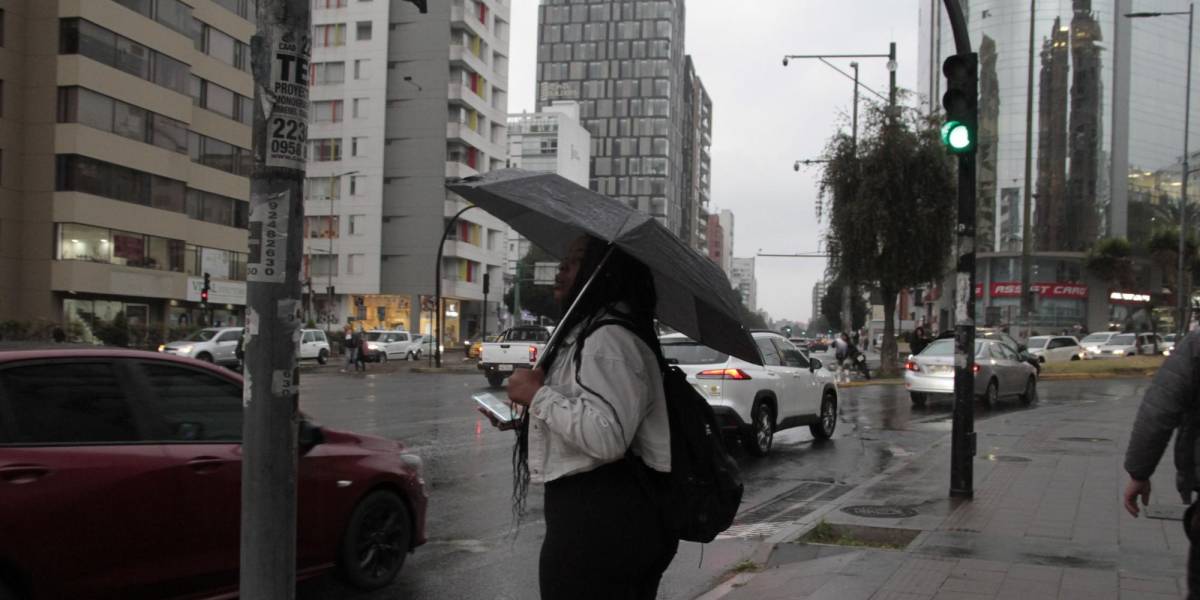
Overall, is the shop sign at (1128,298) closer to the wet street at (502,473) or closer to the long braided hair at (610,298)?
the wet street at (502,473)

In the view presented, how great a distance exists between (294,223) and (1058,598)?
4.58m

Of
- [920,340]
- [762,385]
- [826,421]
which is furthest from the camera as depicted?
[920,340]

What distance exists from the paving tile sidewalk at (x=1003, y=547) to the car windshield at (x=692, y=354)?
8.51 feet

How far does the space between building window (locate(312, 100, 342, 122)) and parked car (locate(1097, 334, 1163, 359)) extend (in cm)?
5197

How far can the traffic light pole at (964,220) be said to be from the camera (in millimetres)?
8438

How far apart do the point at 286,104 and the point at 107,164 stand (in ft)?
155

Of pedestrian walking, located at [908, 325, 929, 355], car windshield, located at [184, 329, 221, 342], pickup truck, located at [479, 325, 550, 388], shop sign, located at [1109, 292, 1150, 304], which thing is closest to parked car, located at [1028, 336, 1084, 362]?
pedestrian walking, located at [908, 325, 929, 355]

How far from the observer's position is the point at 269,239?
286 centimetres

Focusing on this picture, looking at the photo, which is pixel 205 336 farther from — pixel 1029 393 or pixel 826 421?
pixel 1029 393

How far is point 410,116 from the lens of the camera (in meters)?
68.9

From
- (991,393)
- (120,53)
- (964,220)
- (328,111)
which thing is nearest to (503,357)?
(991,393)

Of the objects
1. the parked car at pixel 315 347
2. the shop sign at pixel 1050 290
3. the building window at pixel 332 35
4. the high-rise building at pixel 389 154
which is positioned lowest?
the parked car at pixel 315 347

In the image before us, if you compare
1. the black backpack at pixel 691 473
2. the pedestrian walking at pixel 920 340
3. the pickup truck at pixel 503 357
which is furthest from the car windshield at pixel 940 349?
the black backpack at pixel 691 473

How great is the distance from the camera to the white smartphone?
10.2 ft
